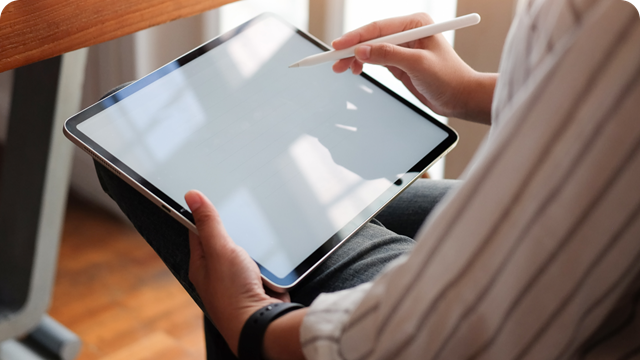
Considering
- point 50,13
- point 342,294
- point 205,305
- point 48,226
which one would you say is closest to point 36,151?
point 48,226

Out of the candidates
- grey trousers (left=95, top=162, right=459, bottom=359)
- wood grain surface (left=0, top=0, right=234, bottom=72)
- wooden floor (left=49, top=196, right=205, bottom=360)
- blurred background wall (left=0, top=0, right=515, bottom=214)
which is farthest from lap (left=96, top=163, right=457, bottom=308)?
wooden floor (left=49, top=196, right=205, bottom=360)

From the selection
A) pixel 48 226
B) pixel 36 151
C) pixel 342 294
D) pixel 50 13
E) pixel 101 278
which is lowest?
pixel 101 278

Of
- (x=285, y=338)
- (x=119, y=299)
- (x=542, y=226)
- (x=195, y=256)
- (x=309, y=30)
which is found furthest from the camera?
(x=119, y=299)

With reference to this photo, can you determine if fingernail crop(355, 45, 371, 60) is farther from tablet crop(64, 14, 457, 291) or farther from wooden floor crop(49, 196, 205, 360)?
wooden floor crop(49, 196, 205, 360)

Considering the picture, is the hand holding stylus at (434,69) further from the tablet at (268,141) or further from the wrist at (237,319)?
the wrist at (237,319)

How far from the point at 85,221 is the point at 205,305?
1.16m

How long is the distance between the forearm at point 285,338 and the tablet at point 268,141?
7 centimetres

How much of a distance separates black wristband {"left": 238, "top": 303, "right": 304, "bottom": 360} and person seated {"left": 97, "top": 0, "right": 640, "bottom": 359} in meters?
0.06

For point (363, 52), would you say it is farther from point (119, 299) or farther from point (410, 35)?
point (119, 299)

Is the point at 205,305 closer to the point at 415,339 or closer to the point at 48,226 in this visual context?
the point at 415,339

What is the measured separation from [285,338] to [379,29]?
1.22 feet

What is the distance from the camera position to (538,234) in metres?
0.28

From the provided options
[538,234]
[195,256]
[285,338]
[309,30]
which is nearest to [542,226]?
[538,234]

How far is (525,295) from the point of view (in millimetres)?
283
